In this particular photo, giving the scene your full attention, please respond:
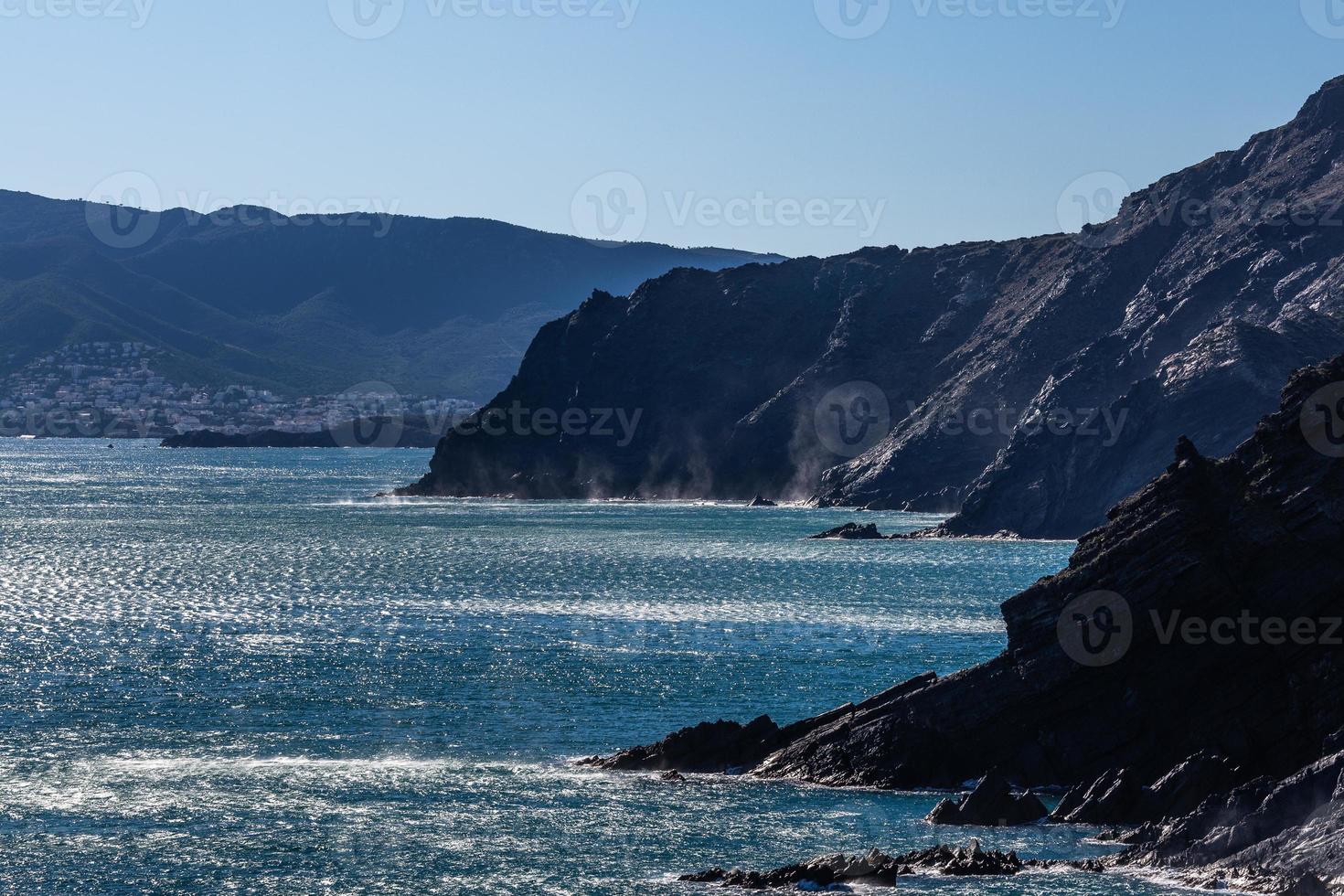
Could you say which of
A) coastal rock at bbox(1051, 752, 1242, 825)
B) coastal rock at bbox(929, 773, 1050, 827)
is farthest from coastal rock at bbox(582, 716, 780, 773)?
coastal rock at bbox(1051, 752, 1242, 825)

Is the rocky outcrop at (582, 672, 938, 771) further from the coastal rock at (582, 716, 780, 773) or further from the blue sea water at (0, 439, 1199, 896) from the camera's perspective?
the blue sea water at (0, 439, 1199, 896)

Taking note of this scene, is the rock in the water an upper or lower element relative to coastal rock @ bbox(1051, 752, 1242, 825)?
upper

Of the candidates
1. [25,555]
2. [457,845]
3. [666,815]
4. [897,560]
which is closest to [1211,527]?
[666,815]

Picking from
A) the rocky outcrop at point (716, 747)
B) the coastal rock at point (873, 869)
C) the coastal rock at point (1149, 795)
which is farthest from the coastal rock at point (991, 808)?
the rocky outcrop at point (716, 747)

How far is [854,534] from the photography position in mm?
155125

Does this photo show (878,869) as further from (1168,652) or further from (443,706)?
(443,706)

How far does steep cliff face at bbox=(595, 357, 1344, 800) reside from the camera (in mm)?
48406

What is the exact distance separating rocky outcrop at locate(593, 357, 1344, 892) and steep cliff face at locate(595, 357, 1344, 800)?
4cm

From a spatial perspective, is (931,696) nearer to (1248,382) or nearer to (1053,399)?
(1248,382)

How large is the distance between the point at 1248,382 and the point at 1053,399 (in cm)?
2327

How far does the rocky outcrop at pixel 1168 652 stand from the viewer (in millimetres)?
48031

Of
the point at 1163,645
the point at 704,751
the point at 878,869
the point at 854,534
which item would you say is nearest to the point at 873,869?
the point at 878,869

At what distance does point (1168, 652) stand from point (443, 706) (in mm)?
27875

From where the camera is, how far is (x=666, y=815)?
4634cm
